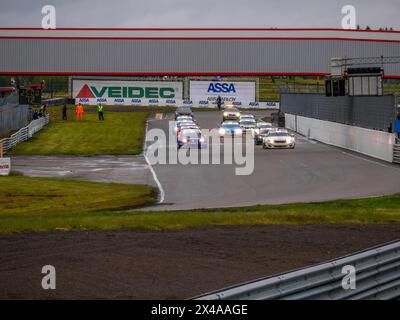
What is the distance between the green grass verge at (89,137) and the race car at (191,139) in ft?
8.70

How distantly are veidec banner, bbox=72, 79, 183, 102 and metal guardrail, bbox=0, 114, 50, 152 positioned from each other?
56.2 feet

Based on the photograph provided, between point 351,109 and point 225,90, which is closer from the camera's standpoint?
point 351,109

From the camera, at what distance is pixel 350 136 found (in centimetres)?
4972

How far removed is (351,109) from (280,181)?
20617 millimetres

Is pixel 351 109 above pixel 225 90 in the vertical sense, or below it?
below

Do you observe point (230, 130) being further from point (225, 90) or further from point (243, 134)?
point (225, 90)

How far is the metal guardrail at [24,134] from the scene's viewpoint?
52.7 meters

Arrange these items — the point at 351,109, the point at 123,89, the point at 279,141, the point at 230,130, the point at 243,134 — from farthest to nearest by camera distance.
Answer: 1. the point at 123,89
2. the point at 243,134
3. the point at 230,130
4. the point at 351,109
5. the point at 279,141

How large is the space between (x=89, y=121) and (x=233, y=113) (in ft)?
40.2

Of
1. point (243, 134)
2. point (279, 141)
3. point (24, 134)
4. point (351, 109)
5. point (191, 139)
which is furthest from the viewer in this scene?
point (243, 134)

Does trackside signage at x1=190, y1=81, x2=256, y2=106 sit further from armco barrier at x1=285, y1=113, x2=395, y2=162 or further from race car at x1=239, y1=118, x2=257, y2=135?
race car at x1=239, y1=118, x2=257, y2=135

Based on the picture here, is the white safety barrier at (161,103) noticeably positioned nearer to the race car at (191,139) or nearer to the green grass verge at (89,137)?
the green grass verge at (89,137)

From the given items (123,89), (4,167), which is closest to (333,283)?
(4,167)

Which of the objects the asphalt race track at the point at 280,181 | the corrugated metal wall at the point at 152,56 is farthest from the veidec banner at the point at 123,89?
the asphalt race track at the point at 280,181
